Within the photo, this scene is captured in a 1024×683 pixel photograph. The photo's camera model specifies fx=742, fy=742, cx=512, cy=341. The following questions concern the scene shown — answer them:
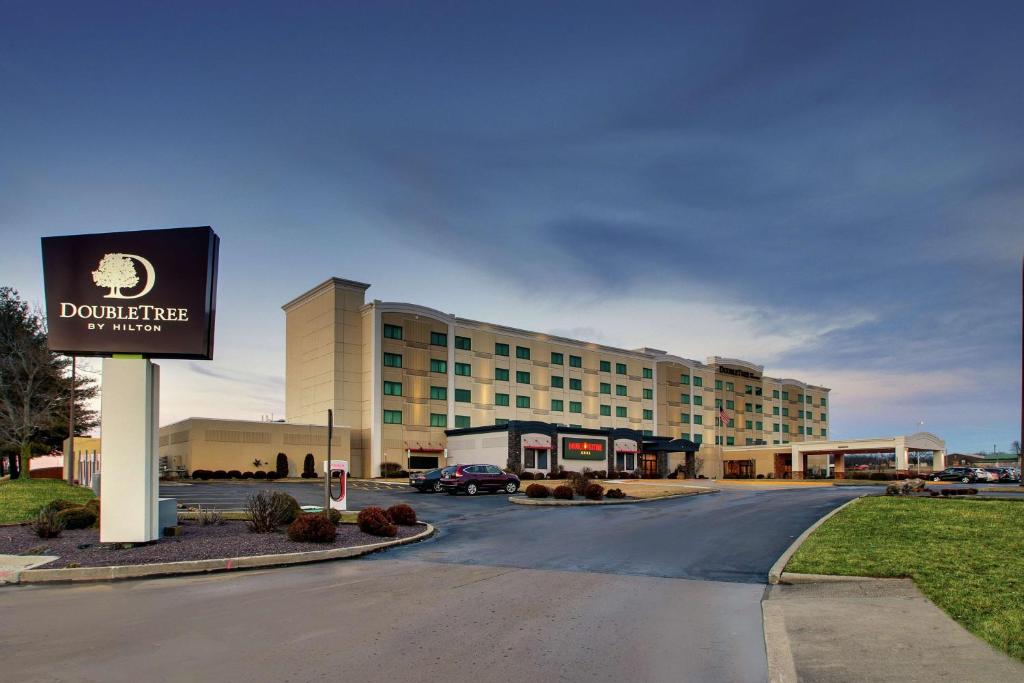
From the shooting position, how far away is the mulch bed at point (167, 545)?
44.5 ft

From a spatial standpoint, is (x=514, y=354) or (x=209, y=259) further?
(x=514, y=354)

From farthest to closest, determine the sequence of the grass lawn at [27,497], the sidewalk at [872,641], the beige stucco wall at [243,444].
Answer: the beige stucco wall at [243,444] → the grass lawn at [27,497] → the sidewalk at [872,641]

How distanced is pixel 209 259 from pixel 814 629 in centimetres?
1377

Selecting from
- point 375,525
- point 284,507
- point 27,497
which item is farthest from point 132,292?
point 27,497

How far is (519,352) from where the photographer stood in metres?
80.4

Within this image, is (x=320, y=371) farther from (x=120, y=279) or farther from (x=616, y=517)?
(x=120, y=279)

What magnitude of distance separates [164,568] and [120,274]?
6664 millimetres

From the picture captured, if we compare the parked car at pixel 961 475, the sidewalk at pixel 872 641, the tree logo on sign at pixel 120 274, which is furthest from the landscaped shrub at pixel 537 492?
the parked car at pixel 961 475

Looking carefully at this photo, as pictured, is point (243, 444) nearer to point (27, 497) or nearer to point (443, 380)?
point (443, 380)

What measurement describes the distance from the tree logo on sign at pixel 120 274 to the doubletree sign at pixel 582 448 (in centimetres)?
5350

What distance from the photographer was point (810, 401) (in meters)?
119

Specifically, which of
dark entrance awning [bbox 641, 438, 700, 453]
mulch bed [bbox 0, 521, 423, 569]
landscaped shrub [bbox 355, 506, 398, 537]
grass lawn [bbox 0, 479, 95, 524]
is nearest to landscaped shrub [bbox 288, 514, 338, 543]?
mulch bed [bbox 0, 521, 423, 569]

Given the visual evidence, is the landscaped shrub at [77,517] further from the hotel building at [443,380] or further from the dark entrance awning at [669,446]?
the dark entrance awning at [669,446]

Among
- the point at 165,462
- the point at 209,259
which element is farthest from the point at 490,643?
the point at 165,462
